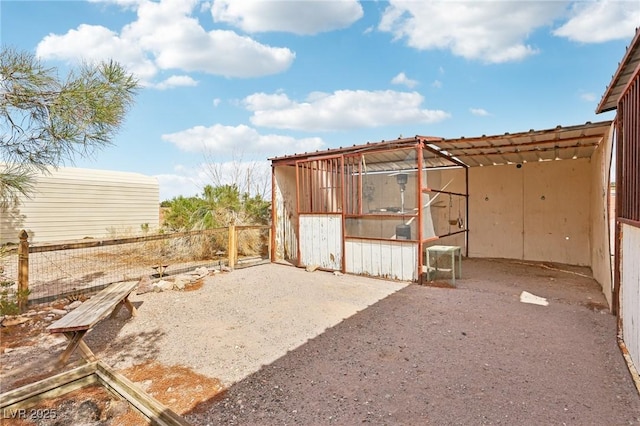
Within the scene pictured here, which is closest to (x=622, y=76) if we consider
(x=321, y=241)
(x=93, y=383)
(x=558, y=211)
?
(x=321, y=241)

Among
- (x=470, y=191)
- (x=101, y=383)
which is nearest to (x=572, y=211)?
(x=470, y=191)

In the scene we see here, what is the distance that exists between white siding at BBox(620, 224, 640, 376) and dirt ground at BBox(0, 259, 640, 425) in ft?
0.61

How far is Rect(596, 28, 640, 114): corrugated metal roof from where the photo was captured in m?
2.56

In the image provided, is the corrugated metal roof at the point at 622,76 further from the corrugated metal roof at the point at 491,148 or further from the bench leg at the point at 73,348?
the bench leg at the point at 73,348

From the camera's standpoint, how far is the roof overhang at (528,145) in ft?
15.7

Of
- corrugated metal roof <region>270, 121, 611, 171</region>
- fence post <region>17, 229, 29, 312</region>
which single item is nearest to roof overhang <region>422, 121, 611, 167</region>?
corrugated metal roof <region>270, 121, 611, 171</region>

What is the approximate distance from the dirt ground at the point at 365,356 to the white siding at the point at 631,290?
187mm

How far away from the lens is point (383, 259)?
19.9 ft

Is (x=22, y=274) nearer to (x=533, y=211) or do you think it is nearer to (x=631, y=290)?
(x=631, y=290)

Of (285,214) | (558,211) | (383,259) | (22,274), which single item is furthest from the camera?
(285,214)

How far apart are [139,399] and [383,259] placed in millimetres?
4619

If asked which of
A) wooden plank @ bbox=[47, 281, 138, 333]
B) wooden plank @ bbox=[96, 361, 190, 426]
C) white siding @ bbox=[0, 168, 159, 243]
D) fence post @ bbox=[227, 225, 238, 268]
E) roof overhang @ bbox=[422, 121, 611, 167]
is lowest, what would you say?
wooden plank @ bbox=[96, 361, 190, 426]

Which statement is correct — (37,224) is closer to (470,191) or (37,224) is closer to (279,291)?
(279,291)

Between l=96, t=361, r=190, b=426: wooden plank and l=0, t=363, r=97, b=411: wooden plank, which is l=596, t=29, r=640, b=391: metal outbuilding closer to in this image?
l=96, t=361, r=190, b=426: wooden plank
